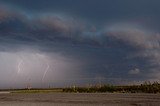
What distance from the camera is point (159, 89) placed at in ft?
185

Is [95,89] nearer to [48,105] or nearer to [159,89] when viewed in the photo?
[159,89]

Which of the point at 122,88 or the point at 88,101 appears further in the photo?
the point at 122,88

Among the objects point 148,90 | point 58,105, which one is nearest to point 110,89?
point 148,90

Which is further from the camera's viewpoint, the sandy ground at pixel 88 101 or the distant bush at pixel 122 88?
the distant bush at pixel 122 88

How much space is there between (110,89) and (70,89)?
9.70 m

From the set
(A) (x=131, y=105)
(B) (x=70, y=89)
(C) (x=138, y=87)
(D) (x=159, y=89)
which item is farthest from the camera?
(B) (x=70, y=89)

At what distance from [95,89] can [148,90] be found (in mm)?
11381

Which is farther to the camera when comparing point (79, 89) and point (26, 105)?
point (79, 89)

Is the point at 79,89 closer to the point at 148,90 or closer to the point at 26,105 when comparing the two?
the point at 148,90

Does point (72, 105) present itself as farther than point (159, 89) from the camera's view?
No

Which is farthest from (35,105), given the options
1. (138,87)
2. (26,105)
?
(138,87)

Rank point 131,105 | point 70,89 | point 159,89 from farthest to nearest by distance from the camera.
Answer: point 70,89 < point 159,89 < point 131,105

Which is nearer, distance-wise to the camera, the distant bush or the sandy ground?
the sandy ground

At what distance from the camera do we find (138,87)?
206 ft
